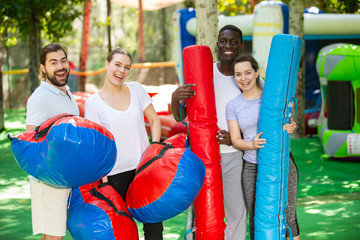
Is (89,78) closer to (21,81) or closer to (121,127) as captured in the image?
(21,81)

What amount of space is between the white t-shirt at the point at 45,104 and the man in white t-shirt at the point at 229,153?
0.69 m

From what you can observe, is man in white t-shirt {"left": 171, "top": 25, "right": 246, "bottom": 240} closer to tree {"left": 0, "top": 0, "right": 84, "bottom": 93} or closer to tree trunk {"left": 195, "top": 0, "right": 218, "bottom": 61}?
tree trunk {"left": 195, "top": 0, "right": 218, "bottom": 61}

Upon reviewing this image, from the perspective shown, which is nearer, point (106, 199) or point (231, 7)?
point (106, 199)

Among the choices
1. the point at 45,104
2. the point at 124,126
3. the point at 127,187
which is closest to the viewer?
the point at 45,104

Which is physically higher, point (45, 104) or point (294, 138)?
point (45, 104)

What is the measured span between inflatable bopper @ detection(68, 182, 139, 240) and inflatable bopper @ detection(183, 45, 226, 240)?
0.52 m

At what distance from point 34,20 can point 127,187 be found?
26.7 ft

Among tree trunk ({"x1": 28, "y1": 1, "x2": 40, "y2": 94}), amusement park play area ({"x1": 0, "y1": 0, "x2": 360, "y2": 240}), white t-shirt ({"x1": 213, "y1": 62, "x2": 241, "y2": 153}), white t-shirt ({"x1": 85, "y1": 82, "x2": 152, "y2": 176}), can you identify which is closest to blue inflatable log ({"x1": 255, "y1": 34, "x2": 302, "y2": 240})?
amusement park play area ({"x1": 0, "y1": 0, "x2": 360, "y2": 240})

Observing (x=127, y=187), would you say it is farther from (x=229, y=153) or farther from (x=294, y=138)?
(x=294, y=138)

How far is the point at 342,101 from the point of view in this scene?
272 inches

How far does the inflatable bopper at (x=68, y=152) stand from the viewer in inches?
92.9

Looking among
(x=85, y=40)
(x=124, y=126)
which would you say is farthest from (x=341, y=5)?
(x=124, y=126)

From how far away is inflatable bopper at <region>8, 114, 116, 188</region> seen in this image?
236 cm

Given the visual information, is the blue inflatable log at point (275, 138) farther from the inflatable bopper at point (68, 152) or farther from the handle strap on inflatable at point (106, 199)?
the inflatable bopper at point (68, 152)
